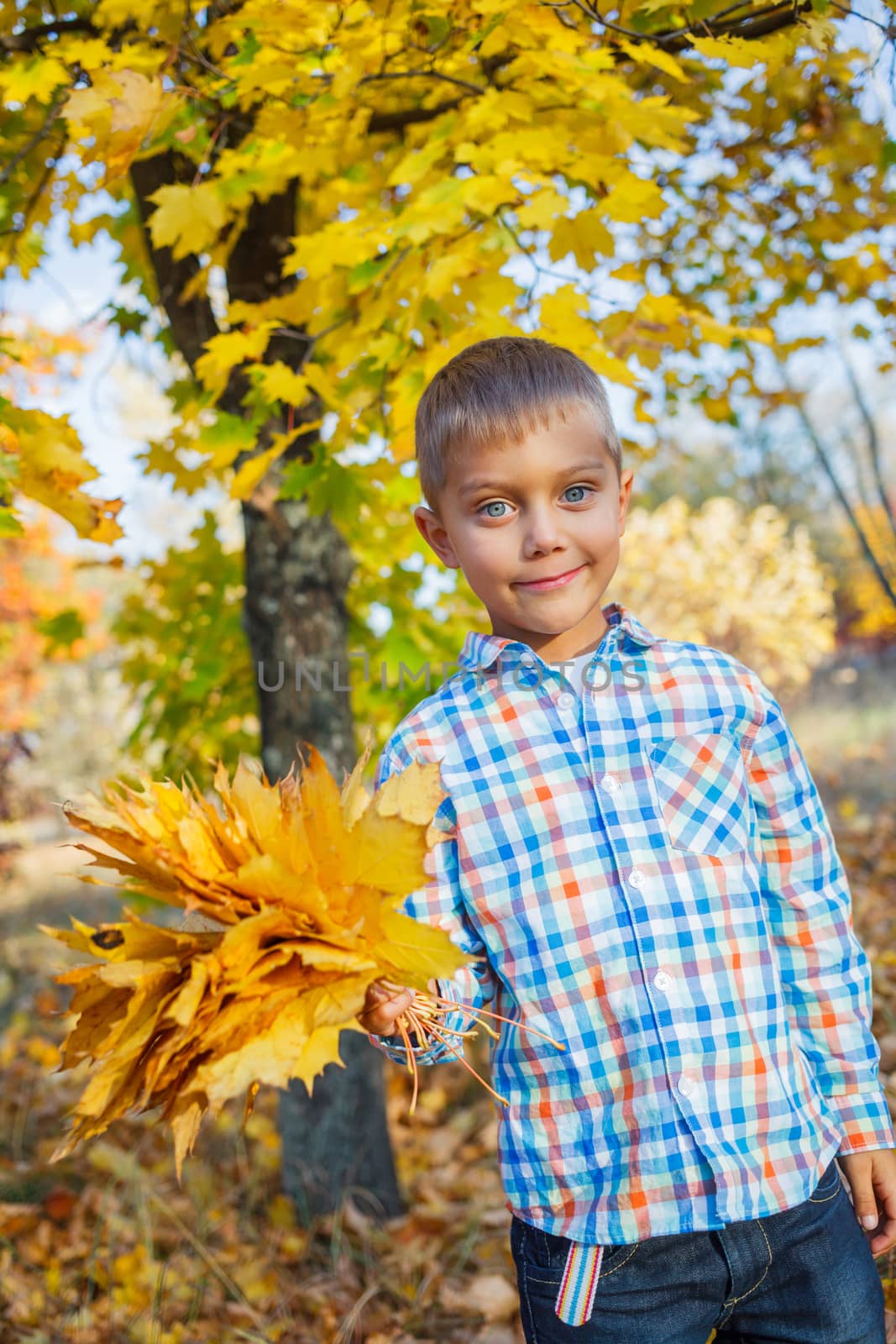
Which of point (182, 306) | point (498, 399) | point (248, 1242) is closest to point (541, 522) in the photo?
point (498, 399)

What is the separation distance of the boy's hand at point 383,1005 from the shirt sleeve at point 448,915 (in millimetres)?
165

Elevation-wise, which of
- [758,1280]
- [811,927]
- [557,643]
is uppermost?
[557,643]

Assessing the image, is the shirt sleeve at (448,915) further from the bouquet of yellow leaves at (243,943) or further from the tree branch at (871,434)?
the tree branch at (871,434)

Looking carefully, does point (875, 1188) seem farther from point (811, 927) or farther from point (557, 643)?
point (557, 643)

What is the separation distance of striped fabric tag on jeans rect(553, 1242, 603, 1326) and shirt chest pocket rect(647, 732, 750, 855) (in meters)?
0.54

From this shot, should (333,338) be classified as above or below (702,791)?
above

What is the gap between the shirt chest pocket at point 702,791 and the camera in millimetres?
1359

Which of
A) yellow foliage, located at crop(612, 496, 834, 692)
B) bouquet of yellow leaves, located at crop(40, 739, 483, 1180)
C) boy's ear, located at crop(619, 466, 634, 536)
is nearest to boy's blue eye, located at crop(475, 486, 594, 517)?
A: boy's ear, located at crop(619, 466, 634, 536)

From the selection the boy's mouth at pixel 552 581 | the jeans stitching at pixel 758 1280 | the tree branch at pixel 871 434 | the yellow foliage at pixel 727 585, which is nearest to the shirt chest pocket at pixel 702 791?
the boy's mouth at pixel 552 581

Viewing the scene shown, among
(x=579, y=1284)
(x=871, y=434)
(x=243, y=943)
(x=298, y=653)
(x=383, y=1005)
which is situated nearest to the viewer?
(x=243, y=943)

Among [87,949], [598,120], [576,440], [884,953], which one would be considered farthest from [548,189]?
[884,953]

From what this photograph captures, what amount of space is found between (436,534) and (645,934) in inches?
26.9

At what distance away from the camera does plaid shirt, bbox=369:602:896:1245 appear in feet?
4.15

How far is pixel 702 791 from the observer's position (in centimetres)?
139
